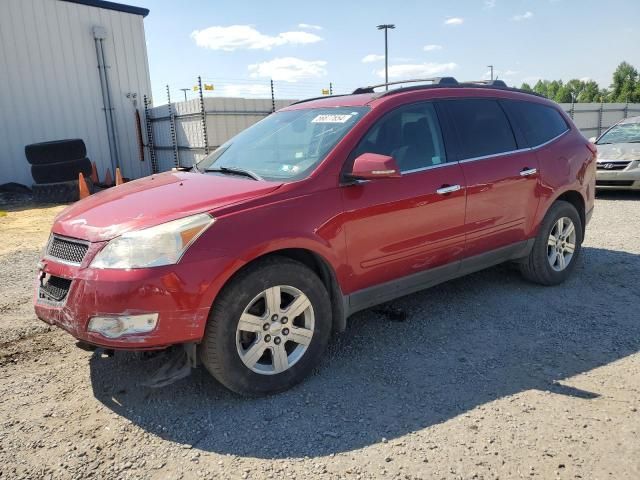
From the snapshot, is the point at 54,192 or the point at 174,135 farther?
the point at 174,135

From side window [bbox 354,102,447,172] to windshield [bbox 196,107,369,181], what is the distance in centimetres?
18

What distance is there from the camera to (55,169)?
40.0ft

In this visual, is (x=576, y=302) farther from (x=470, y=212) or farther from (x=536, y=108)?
(x=536, y=108)

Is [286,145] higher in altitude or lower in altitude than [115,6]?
lower

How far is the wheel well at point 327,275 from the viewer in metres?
3.15

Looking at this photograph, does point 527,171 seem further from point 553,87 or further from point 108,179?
point 553,87

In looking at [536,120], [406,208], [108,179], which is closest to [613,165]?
[536,120]

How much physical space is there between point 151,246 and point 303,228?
2.87 feet

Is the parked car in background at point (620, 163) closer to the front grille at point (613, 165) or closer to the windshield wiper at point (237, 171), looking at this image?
the front grille at point (613, 165)

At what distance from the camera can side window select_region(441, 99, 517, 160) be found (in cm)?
396

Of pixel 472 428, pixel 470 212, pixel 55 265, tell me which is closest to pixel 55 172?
pixel 55 265

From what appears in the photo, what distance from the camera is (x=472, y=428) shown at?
265 cm

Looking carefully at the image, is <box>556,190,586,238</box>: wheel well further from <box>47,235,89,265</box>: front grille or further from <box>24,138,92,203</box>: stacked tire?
<box>24,138,92,203</box>: stacked tire

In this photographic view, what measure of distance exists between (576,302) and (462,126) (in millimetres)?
1868
